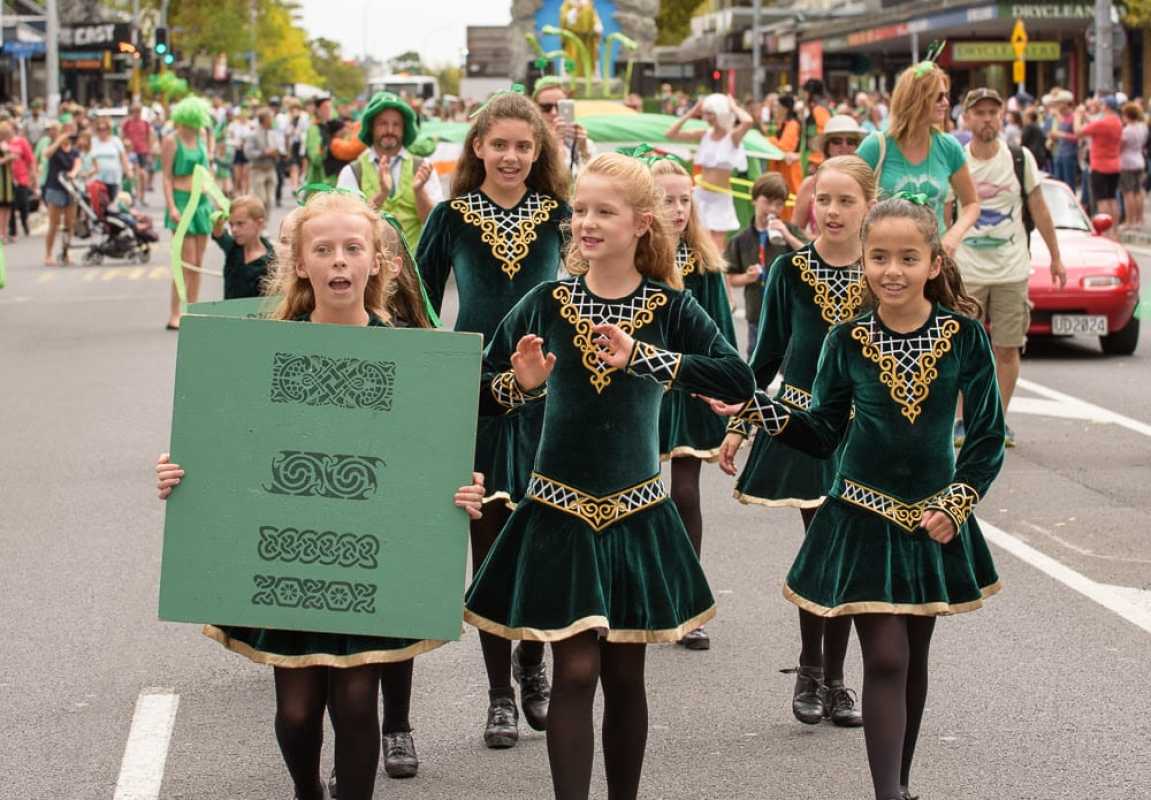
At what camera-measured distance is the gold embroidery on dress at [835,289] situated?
621 centimetres

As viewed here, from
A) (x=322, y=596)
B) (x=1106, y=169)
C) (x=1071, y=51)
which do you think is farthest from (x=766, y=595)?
(x=1071, y=51)

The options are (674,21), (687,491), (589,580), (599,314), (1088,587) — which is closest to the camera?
(589,580)

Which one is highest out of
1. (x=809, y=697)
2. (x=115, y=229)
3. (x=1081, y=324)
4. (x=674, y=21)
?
(x=674, y=21)

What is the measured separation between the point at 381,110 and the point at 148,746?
3.21 m

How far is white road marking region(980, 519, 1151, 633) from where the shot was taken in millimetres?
7504

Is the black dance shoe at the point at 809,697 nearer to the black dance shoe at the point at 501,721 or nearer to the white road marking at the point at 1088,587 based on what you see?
the black dance shoe at the point at 501,721

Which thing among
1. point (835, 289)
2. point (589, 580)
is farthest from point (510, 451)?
point (589, 580)

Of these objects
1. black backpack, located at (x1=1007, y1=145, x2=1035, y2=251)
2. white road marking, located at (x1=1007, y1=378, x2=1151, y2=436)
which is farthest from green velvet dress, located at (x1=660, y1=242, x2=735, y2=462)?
white road marking, located at (x1=1007, y1=378, x2=1151, y2=436)

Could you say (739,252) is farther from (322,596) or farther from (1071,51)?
(1071,51)

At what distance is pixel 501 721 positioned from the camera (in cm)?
589

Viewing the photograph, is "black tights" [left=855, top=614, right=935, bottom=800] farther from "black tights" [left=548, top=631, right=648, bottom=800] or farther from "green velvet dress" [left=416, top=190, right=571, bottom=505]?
"green velvet dress" [left=416, top=190, right=571, bottom=505]

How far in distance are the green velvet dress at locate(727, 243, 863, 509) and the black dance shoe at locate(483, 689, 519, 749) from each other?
1006 mm

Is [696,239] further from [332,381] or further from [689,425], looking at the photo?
[332,381]

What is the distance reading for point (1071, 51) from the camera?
155 feet
